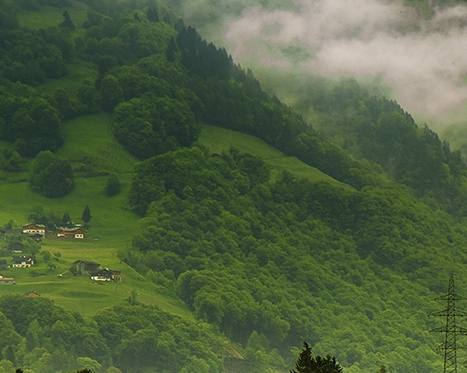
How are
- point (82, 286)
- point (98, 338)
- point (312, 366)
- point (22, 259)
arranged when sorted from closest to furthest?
point (312, 366), point (98, 338), point (82, 286), point (22, 259)

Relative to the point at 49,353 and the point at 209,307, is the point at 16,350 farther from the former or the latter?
the point at 209,307

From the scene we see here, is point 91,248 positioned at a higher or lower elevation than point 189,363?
higher

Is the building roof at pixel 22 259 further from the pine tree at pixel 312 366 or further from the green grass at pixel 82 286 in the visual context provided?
the pine tree at pixel 312 366

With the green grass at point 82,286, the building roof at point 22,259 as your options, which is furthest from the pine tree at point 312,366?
the building roof at point 22,259

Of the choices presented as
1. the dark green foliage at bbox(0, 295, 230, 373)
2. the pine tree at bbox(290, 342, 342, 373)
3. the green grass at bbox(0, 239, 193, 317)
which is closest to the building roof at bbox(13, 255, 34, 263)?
the green grass at bbox(0, 239, 193, 317)

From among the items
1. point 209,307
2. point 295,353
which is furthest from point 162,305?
point 295,353

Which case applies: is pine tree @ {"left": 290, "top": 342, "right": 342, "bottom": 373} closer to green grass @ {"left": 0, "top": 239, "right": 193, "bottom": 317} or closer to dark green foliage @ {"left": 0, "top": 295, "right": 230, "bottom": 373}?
dark green foliage @ {"left": 0, "top": 295, "right": 230, "bottom": 373}

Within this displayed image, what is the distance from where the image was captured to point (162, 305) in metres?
192

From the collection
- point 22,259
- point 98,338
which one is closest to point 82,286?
point 98,338

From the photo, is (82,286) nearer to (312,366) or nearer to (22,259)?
(22,259)

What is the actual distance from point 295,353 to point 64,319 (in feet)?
115

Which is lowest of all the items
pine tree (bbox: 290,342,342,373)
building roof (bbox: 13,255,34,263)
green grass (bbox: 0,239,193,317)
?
pine tree (bbox: 290,342,342,373)

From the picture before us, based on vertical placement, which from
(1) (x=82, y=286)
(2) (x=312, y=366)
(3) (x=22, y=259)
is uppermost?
(3) (x=22, y=259)

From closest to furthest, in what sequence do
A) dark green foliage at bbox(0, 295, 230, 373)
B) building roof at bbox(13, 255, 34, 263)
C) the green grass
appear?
dark green foliage at bbox(0, 295, 230, 373) < the green grass < building roof at bbox(13, 255, 34, 263)
